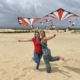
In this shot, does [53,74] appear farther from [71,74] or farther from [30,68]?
[30,68]

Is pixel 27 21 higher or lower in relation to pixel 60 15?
lower

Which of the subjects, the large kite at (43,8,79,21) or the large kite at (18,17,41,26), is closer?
the large kite at (43,8,79,21)

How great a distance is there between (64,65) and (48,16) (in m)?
2.57

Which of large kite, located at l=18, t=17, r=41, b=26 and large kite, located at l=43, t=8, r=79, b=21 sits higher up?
large kite, located at l=43, t=8, r=79, b=21

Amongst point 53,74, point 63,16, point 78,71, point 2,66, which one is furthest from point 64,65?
point 2,66

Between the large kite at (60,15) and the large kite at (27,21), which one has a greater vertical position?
the large kite at (60,15)

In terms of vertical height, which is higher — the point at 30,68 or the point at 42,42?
the point at 42,42

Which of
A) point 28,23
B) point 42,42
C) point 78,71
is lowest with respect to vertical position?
point 78,71

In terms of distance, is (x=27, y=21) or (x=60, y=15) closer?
(x=60, y=15)

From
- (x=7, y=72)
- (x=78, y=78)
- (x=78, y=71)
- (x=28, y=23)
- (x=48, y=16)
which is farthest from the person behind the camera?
(x=28, y=23)

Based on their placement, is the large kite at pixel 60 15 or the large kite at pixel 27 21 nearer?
the large kite at pixel 60 15

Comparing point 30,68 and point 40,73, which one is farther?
point 30,68

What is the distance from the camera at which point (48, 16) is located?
8383 millimetres

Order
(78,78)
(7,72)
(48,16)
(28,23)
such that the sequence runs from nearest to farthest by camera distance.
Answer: (78,78) → (7,72) → (48,16) → (28,23)
